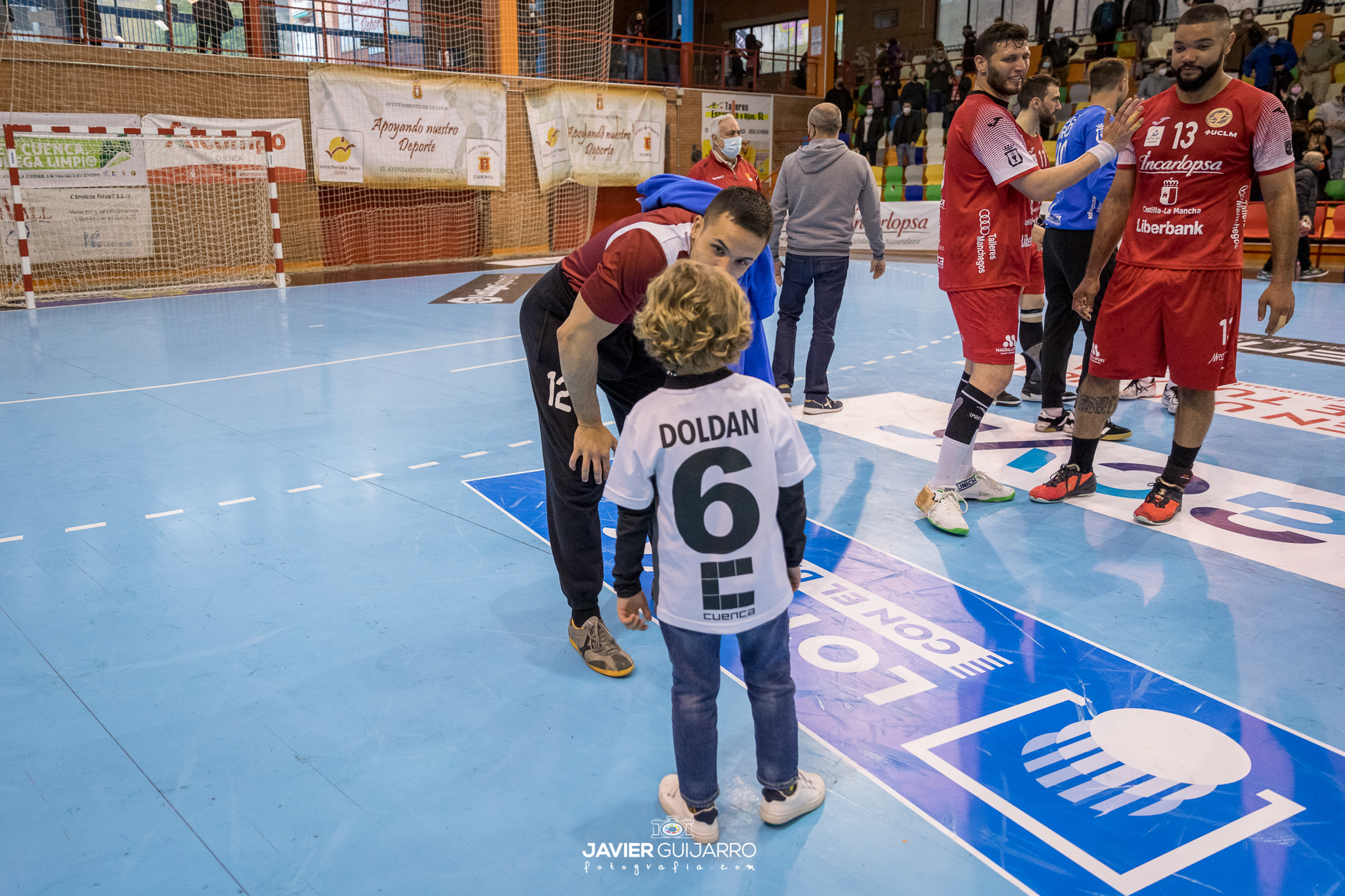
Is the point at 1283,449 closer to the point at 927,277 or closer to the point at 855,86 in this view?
the point at 927,277

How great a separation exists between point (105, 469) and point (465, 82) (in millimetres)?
13492

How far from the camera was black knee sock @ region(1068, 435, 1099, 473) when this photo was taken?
4352 millimetres

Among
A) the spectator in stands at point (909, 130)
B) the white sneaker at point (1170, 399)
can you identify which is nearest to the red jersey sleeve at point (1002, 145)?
the white sneaker at point (1170, 399)

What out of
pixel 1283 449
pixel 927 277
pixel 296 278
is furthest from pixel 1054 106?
pixel 296 278

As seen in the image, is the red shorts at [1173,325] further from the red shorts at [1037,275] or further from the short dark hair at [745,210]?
the short dark hair at [745,210]

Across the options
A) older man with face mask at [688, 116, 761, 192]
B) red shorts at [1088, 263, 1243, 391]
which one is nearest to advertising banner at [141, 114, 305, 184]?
older man with face mask at [688, 116, 761, 192]

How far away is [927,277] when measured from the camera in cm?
1418

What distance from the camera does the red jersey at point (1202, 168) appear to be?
366 centimetres

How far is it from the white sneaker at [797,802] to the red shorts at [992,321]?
2305mm

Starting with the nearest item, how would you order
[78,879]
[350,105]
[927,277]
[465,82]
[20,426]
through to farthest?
[78,879], [20,426], [927,277], [350,105], [465,82]

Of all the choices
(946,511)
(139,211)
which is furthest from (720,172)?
(139,211)

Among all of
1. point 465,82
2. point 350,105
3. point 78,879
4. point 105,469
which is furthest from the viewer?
point 465,82

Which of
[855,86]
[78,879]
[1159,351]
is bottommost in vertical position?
[78,879]

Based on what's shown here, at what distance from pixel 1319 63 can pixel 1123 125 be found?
15.5 meters
